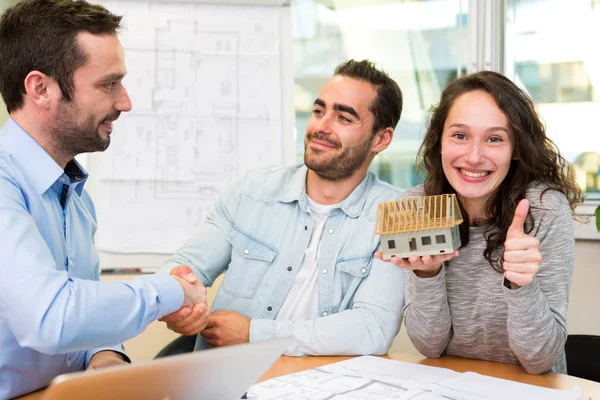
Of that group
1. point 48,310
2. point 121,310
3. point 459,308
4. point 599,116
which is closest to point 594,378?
point 459,308

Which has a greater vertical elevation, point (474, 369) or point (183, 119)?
point (183, 119)

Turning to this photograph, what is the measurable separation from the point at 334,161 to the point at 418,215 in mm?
817

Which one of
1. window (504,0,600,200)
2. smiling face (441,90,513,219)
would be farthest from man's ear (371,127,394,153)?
window (504,0,600,200)

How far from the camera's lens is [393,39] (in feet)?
11.0

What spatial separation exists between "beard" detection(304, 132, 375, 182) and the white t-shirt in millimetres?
146

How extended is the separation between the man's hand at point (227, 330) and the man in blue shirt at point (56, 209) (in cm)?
24

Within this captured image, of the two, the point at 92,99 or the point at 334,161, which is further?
the point at 334,161

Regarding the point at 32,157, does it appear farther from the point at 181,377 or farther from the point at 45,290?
the point at 181,377

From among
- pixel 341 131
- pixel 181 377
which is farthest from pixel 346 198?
pixel 181 377

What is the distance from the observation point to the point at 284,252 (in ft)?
7.23

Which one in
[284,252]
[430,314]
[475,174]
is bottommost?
[430,314]

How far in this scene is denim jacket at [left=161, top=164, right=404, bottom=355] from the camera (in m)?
1.99

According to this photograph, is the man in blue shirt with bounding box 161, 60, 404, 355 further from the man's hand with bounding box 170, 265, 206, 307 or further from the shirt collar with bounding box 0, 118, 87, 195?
the shirt collar with bounding box 0, 118, 87, 195

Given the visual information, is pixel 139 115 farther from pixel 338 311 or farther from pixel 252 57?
pixel 338 311
